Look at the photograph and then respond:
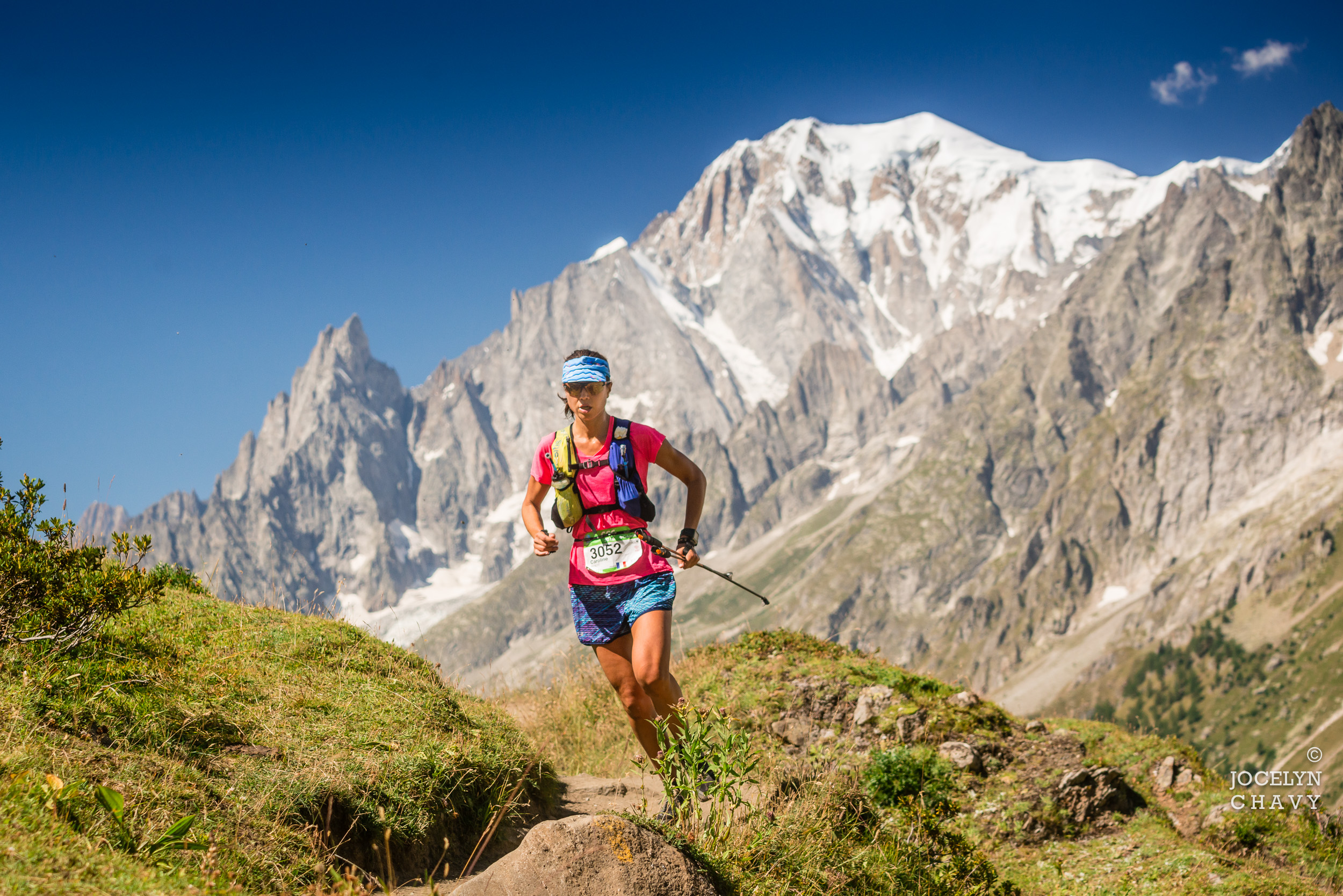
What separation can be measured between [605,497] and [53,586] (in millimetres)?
3917

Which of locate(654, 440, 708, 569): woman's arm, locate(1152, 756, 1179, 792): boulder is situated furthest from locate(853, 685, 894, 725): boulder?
locate(654, 440, 708, 569): woman's arm

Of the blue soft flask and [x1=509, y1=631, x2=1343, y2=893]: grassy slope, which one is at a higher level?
the blue soft flask

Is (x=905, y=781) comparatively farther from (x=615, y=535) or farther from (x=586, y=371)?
(x=586, y=371)

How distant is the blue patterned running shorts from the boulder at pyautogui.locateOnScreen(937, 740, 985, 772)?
12.1ft

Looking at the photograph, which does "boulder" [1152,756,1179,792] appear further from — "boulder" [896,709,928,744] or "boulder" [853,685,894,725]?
"boulder" [853,685,894,725]

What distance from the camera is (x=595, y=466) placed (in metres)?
7.06

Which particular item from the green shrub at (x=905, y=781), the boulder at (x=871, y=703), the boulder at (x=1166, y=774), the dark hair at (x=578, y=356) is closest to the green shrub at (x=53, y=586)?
the dark hair at (x=578, y=356)

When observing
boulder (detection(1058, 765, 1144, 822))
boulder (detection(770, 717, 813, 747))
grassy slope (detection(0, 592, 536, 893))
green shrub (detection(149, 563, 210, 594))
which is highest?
green shrub (detection(149, 563, 210, 594))

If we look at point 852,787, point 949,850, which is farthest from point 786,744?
point 949,850

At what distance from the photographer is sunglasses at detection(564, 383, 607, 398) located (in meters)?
6.96

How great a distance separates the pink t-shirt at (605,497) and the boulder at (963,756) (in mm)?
3768

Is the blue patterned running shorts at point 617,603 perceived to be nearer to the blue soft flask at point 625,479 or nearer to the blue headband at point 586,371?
the blue soft flask at point 625,479

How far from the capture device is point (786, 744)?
30.0 feet

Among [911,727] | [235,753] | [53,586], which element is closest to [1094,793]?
[911,727]
